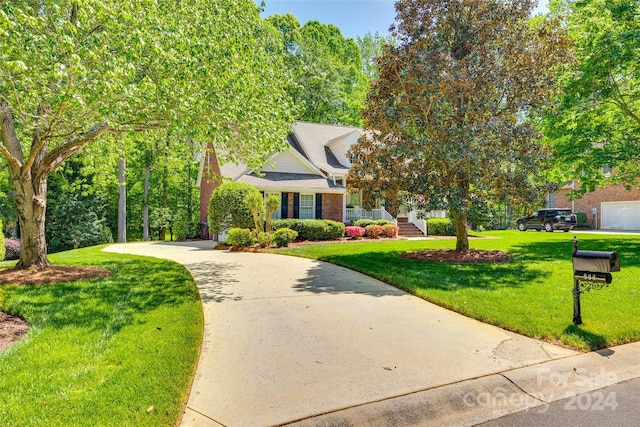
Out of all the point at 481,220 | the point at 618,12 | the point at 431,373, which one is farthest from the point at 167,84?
the point at 618,12

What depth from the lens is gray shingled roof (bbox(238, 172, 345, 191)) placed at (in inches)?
759

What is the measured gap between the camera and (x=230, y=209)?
16.8m

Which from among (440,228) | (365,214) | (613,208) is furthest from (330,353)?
(613,208)

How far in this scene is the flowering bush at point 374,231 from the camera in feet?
62.9

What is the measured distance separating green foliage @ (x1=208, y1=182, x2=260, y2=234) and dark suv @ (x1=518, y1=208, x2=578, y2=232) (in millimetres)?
19310

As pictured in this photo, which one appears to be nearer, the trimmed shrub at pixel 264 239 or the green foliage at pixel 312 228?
the trimmed shrub at pixel 264 239

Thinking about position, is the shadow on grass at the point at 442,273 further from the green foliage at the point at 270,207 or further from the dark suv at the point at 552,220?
the dark suv at the point at 552,220

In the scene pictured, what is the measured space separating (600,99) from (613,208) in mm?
21094

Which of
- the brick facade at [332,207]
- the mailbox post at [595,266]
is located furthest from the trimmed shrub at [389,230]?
the mailbox post at [595,266]

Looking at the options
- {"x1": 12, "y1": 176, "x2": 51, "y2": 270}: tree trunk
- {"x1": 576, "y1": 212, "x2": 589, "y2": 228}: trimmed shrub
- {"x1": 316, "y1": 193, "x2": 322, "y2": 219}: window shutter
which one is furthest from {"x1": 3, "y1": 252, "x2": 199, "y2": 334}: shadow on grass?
{"x1": 576, "y1": 212, "x2": 589, "y2": 228}: trimmed shrub

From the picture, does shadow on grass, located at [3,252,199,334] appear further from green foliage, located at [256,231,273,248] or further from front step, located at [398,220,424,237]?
front step, located at [398,220,424,237]

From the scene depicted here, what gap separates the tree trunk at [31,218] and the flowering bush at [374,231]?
13920 mm

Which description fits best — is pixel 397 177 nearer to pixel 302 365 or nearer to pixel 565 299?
pixel 565 299

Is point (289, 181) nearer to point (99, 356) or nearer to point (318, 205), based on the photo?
point (318, 205)
